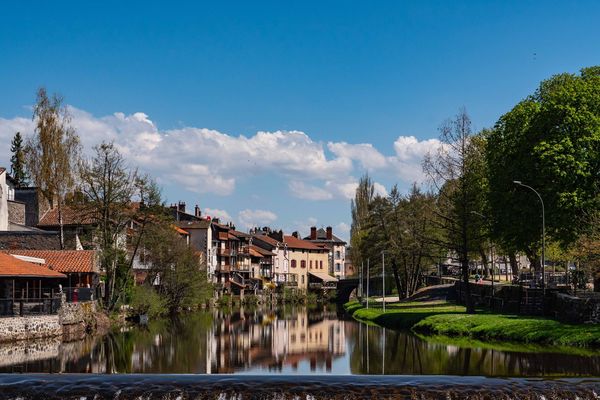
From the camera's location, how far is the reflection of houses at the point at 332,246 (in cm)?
16375

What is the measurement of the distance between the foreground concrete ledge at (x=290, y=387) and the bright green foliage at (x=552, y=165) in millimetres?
25372

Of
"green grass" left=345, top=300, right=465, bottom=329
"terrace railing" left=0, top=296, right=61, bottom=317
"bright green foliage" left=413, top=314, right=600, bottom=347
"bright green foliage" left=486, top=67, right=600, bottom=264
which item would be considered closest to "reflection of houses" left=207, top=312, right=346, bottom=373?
"green grass" left=345, top=300, right=465, bottom=329

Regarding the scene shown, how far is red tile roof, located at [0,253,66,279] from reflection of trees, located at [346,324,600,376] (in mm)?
20910

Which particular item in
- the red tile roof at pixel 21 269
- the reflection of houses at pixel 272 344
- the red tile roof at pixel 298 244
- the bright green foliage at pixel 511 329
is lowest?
the reflection of houses at pixel 272 344

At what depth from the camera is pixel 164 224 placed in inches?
→ 2832

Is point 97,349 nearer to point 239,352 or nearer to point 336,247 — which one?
point 239,352

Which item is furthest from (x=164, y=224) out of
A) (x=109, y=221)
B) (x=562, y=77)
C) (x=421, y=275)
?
(x=421, y=275)

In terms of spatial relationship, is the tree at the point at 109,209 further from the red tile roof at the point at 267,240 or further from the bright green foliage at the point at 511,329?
the red tile roof at the point at 267,240

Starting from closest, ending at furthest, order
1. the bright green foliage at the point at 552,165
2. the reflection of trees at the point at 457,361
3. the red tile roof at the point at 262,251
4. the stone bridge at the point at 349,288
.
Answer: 1. the reflection of trees at the point at 457,361
2. the bright green foliage at the point at 552,165
3. the stone bridge at the point at 349,288
4. the red tile roof at the point at 262,251

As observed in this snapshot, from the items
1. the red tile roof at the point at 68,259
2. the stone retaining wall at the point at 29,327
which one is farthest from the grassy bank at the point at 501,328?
the stone retaining wall at the point at 29,327

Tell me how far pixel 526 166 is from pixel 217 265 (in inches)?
2793

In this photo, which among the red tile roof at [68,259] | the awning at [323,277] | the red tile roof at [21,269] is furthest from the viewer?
the awning at [323,277]

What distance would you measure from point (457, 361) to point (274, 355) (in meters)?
10.9

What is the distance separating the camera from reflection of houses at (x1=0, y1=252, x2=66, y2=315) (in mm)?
44250
